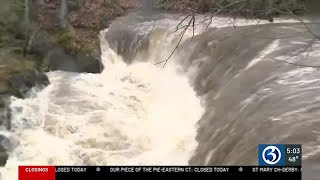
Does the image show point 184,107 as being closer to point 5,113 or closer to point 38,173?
point 5,113

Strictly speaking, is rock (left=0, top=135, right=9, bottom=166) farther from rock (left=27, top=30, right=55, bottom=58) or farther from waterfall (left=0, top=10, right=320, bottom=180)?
rock (left=27, top=30, right=55, bottom=58)

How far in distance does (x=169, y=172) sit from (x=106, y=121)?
6080 mm

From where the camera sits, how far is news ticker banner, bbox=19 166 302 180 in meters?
4.33

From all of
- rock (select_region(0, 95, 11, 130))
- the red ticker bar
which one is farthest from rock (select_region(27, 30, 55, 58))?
the red ticker bar

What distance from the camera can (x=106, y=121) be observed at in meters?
10.4

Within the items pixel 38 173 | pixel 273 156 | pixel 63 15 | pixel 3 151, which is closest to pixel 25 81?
pixel 3 151

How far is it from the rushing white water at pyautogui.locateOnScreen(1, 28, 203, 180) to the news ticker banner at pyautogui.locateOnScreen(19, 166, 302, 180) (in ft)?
13.4

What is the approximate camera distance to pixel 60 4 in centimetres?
1523

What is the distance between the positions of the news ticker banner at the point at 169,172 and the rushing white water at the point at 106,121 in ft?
13.4

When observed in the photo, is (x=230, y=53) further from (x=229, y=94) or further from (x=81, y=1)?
(x=81, y=1)

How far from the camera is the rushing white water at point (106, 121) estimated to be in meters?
9.03

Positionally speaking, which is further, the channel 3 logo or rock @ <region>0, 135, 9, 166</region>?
rock @ <region>0, 135, 9, 166</region>

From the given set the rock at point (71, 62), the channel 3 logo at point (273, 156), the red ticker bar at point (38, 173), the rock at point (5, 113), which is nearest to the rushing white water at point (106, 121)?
the rock at point (5, 113)

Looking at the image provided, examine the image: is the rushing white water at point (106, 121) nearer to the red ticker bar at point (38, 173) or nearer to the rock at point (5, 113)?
the rock at point (5, 113)
